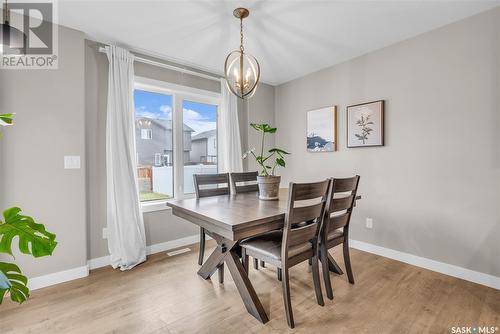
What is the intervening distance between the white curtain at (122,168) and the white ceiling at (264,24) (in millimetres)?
357

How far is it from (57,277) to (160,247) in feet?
3.45

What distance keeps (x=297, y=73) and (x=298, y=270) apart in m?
2.79

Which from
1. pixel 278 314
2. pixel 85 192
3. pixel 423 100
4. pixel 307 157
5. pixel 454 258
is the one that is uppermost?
pixel 423 100

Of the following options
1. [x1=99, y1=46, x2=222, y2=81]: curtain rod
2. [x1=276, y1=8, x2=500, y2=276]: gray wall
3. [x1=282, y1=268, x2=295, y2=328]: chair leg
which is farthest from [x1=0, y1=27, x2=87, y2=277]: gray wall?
[x1=276, y1=8, x2=500, y2=276]: gray wall

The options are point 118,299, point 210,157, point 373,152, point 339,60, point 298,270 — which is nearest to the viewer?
point 118,299

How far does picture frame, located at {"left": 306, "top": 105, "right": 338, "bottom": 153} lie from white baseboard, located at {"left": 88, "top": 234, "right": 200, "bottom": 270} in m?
2.17

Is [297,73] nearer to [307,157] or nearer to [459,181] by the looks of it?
[307,157]

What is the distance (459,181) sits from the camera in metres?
2.41

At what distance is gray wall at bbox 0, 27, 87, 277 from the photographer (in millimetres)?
2188

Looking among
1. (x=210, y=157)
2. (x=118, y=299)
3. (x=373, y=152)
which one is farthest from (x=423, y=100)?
(x=118, y=299)

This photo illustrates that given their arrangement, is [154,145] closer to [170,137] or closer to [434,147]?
[170,137]

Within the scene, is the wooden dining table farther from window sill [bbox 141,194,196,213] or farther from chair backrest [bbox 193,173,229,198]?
window sill [bbox 141,194,196,213]

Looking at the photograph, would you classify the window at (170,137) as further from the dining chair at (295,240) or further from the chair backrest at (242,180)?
the dining chair at (295,240)

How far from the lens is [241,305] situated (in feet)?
6.50
